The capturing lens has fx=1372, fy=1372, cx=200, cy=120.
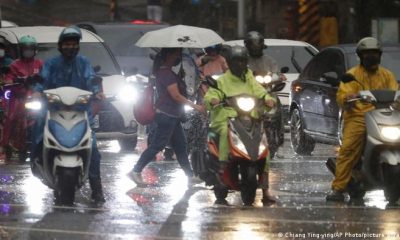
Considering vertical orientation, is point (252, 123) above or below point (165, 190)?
above

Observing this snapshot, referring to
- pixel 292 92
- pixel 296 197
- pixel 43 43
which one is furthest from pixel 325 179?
pixel 43 43

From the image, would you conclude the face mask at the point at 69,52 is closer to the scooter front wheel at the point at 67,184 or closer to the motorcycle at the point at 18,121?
the scooter front wheel at the point at 67,184

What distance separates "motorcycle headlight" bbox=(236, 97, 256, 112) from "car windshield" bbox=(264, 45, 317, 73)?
401 inches

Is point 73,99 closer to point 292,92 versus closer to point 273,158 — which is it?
point 273,158

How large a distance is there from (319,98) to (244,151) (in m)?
6.37

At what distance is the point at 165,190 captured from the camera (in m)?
14.3

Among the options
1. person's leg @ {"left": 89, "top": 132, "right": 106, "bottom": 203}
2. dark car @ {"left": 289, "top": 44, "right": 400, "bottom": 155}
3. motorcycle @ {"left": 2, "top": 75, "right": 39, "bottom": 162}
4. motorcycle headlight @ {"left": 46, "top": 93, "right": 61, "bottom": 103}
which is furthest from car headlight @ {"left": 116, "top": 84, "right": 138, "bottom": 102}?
motorcycle headlight @ {"left": 46, "top": 93, "right": 61, "bottom": 103}

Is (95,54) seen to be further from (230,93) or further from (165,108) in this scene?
(230,93)

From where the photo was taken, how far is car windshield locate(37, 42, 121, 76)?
20.0 meters

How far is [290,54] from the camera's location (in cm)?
2306

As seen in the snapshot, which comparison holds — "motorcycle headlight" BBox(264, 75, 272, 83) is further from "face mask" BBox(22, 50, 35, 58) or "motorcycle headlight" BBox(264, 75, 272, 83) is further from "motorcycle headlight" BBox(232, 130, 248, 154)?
"motorcycle headlight" BBox(232, 130, 248, 154)

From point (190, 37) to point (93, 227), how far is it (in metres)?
5.01

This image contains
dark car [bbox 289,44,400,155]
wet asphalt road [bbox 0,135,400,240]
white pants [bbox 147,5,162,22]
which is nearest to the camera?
wet asphalt road [bbox 0,135,400,240]

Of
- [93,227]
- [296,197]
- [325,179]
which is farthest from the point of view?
[325,179]
